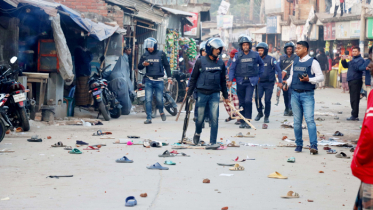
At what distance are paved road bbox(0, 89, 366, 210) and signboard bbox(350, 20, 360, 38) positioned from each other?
64.5ft

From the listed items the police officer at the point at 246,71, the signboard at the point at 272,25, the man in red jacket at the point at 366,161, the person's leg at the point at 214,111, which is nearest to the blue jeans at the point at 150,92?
the police officer at the point at 246,71

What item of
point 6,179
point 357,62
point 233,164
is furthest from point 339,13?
point 6,179

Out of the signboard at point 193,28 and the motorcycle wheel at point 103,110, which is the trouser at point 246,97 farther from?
the signboard at point 193,28

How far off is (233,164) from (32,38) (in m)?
7.39

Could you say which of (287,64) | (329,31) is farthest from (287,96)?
(329,31)

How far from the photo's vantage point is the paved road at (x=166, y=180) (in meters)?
5.12

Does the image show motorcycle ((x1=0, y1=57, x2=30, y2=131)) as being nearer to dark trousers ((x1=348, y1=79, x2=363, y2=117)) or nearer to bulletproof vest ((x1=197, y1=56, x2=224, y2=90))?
bulletproof vest ((x1=197, y1=56, x2=224, y2=90))

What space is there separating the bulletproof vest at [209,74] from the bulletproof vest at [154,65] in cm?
393

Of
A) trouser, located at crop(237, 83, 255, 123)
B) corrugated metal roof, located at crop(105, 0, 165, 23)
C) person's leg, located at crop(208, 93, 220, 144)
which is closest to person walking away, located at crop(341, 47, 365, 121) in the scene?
trouser, located at crop(237, 83, 255, 123)

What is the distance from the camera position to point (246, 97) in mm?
12047

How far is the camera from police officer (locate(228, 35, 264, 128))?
11953 millimetres

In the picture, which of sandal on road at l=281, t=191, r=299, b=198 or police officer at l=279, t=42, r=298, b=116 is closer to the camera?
sandal on road at l=281, t=191, r=299, b=198

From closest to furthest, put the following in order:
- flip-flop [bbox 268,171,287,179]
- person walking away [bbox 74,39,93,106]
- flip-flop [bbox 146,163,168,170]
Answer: flip-flop [bbox 268,171,287,179], flip-flop [bbox 146,163,168,170], person walking away [bbox 74,39,93,106]

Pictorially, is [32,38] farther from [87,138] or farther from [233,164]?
[233,164]
